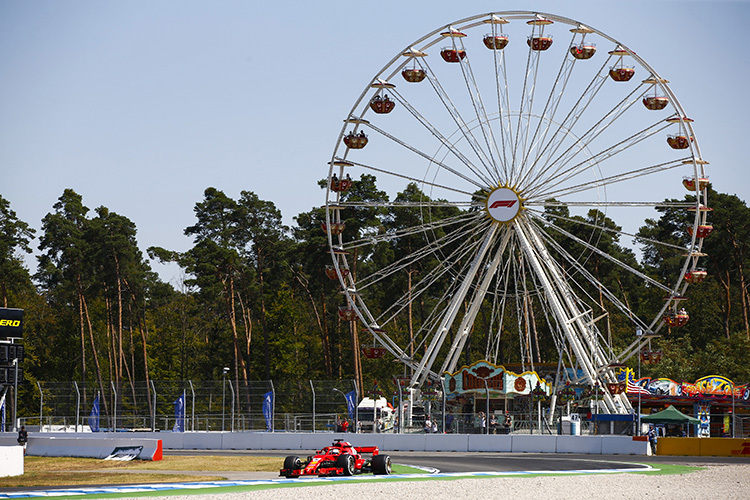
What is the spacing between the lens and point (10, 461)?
94.0 feet

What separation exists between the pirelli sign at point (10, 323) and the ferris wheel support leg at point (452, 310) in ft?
53.8

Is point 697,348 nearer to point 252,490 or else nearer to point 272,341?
point 272,341

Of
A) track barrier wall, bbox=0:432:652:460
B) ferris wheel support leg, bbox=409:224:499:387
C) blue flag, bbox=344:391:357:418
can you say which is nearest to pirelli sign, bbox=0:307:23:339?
track barrier wall, bbox=0:432:652:460

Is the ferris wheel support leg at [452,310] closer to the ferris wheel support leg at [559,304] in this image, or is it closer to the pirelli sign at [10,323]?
the ferris wheel support leg at [559,304]

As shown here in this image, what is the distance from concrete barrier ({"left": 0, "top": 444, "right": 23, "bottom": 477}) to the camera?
28438 millimetres

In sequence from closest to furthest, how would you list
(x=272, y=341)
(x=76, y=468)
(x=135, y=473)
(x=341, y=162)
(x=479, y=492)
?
(x=479, y=492) < (x=135, y=473) < (x=76, y=468) < (x=341, y=162) < (x=272, y=341)

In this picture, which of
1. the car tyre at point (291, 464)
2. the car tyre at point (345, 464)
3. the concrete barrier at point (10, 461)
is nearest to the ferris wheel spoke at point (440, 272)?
the car tyre at point (345, 464)

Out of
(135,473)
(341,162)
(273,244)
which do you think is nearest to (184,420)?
(341,162)

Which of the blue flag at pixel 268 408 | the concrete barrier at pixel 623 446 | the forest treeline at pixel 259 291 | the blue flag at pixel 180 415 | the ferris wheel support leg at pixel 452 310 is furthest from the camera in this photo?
the forest treeline at pixel 259 291

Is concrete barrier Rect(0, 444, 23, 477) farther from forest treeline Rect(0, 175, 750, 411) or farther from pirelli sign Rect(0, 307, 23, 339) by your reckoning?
forest treeline Rect(0, 175, 750, 411)

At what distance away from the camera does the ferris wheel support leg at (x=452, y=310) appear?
142 ft

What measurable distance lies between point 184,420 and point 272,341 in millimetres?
35412

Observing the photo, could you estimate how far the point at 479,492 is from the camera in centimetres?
2172

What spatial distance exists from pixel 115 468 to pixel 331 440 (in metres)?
11.3
